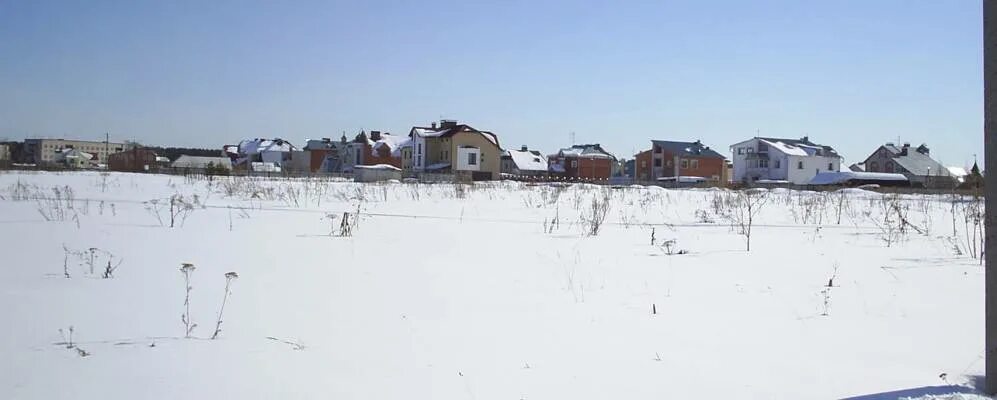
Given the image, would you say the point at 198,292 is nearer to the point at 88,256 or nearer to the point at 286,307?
the point at 286,307

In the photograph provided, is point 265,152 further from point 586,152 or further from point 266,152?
point 586,152

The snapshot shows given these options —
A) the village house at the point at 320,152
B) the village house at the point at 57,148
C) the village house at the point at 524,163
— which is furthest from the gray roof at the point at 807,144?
the village house at the point at 57,148

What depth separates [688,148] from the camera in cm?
7112

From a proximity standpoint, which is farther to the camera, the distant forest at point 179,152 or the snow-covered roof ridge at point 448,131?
the distant forest at point 179,152

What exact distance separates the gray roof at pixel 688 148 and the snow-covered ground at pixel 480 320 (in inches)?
2587

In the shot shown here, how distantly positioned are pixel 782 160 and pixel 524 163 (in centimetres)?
2853

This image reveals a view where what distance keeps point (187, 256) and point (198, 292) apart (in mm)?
1681

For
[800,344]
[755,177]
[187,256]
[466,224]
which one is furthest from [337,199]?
[755,177]

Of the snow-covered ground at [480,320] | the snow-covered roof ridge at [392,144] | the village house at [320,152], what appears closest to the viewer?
the snow-covered ground at [480,320]

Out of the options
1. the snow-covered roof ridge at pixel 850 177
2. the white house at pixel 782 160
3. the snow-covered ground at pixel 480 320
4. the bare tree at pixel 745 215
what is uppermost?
the white house at pixel 782 160

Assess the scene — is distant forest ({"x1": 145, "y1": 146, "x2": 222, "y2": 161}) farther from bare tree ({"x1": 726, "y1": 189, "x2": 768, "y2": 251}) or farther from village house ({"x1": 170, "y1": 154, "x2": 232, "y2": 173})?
bare tree ({"x1": 726, "y1": 189, "x2": 768, "y2": 251})

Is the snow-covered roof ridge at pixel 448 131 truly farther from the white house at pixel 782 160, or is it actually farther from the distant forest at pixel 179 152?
the distant forest at pixel 179 152

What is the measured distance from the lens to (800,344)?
3.16 m

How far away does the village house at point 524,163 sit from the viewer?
3078 inches
